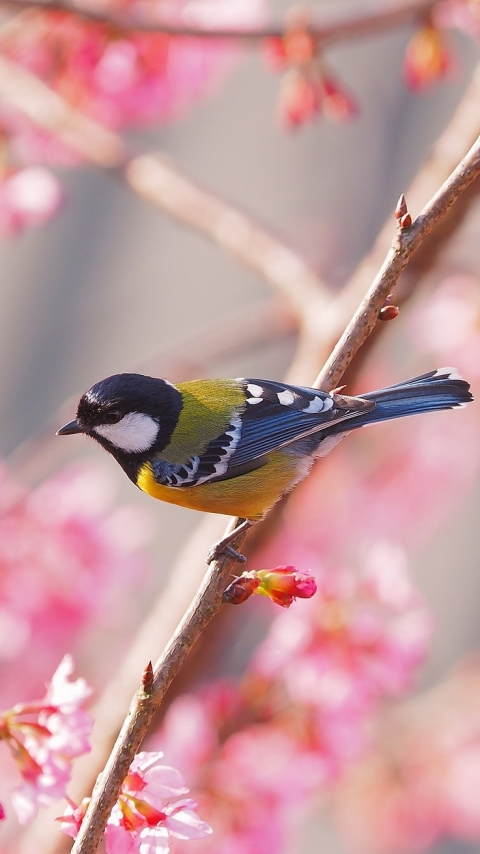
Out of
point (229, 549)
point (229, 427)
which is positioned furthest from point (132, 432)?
point (229, 549)

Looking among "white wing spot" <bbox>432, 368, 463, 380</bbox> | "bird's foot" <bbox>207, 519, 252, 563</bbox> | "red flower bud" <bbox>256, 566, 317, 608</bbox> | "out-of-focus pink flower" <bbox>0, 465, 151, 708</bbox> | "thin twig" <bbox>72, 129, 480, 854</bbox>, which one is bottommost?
"out-of-focus pink flower" <bbox>0, 465, 151, 708</bbox>

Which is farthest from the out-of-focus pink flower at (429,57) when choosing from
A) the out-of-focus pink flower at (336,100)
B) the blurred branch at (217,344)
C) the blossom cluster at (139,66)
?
the blurred branch at (217,344)

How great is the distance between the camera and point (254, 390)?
161 cm

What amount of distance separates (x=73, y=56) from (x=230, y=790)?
1.66 metres

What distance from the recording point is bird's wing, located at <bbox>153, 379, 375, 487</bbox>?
4.99 ft

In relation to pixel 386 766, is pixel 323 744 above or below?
above

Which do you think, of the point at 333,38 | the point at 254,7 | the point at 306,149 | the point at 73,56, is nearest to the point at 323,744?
the point at 333,38

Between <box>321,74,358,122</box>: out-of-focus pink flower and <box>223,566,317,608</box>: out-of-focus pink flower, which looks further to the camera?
<box>321,74,358,122</box>: out-of-focus pink flower

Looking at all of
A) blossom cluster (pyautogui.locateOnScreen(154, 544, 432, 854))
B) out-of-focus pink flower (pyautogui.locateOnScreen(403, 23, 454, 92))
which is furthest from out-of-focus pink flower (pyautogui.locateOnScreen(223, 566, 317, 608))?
out-of-focus pink flower (pyautogui.locateOnScreen(403, 23, 454, 92))

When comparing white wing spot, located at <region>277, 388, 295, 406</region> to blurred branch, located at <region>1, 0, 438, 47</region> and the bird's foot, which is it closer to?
the bird's foot

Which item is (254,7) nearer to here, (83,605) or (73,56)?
(73,56)

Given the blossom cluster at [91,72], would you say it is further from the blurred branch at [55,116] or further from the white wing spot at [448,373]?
the white wing spot at [448,373]

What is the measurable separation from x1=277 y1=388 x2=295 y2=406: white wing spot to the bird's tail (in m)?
0.11

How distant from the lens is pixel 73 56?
7.16 feet
